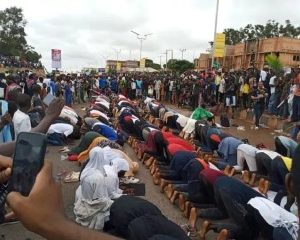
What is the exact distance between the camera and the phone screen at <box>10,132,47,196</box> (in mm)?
1341

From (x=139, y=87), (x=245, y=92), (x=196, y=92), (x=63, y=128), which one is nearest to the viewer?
(x=63, y=128)

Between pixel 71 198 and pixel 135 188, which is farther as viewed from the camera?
pixel 135 188

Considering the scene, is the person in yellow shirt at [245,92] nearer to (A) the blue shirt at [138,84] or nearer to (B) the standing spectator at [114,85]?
(A) the blue shirt at [138,84]

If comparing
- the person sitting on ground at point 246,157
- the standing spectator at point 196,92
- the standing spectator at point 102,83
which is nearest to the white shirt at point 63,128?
the person sitting on ground at point 246,157

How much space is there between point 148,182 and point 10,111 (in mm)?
2743

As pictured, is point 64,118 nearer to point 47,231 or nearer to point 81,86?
point 47,231

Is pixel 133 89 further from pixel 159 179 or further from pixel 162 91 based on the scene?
pixel 159 179

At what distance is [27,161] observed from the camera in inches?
56.1

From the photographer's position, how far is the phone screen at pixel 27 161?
134 centimetres

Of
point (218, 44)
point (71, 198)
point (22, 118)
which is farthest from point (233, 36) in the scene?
point (22, 118)

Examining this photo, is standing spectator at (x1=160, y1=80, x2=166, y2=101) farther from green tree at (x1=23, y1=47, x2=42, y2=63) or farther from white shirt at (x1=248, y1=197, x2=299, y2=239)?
green tree at (x1=23, y1=47, x2=42, y2=63)

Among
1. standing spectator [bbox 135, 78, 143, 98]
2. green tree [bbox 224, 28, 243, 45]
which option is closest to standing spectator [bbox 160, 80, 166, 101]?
standing spectator [bbox 135, 78, 143, 98]

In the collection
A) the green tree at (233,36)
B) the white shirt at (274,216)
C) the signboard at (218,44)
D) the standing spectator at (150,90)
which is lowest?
the standing spectator at (150,90)

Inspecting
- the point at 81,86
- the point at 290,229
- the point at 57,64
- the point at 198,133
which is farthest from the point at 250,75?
the point at 290,229
